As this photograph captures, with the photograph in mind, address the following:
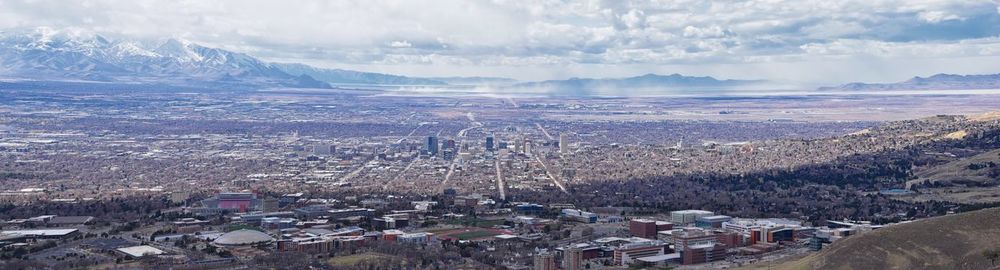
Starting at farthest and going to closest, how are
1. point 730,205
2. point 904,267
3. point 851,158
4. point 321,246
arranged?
point 851,158, point 730,205, point 321,246, point 904,267

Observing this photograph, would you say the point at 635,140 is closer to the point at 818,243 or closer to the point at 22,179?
the point at 22,179

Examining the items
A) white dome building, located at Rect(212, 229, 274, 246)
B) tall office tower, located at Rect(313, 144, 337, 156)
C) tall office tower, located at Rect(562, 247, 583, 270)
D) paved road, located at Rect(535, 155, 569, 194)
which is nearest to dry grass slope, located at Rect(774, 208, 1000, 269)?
tall office tower, located at Rect(562, 247, 583, 270)

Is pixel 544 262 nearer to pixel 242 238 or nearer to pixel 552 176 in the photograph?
pixel 242 238

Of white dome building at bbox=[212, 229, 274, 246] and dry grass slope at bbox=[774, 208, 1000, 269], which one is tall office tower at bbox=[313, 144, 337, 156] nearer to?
white dome building at bbox=[212, 229, 274, 246]

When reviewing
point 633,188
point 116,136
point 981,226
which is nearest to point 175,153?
point 116,136

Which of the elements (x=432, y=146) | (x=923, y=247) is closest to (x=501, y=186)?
(x=432, y=146)

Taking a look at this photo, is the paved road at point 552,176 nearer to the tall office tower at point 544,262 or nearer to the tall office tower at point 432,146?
the tall office tower at point 432,146

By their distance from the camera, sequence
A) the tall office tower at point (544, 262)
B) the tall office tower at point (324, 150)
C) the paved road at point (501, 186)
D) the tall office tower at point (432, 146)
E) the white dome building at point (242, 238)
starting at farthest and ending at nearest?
the tall office tower at point (432, 146), the tall office tower at point (324, 150), the paved road at point (501, 186), the white dome building at point (242, 238), the tall office tower at point (544, 262)

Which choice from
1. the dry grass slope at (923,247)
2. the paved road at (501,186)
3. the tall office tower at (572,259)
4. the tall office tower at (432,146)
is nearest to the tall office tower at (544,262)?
the tall office tower at (572,259)
